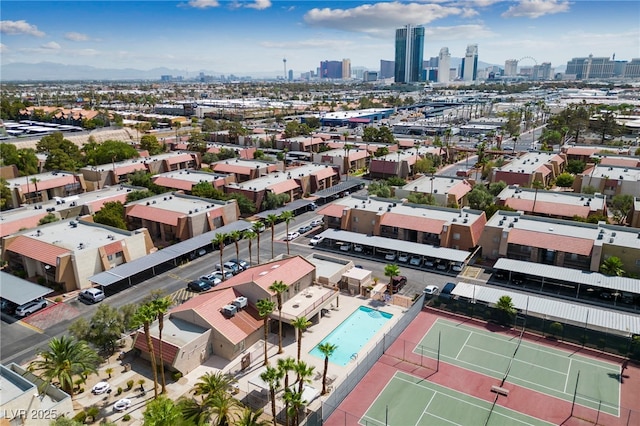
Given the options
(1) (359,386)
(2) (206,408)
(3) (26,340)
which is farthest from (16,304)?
(1) (359,386)

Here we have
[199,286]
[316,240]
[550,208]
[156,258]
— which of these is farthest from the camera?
[550,208]

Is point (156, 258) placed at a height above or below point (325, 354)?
below

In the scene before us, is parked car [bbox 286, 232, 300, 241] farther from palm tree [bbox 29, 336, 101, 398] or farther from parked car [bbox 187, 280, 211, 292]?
palm tree [bbox 29, 336, 101, 398]

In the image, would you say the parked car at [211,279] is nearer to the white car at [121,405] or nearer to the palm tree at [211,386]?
the palm tree at [211,386]

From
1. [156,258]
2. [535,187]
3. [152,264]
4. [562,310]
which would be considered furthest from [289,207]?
[562,310]

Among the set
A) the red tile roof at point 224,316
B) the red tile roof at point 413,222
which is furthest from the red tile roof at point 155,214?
the red tile roof at point 413,222

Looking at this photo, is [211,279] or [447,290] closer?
[447,290]

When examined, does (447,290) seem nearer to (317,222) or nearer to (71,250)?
(317,222)
